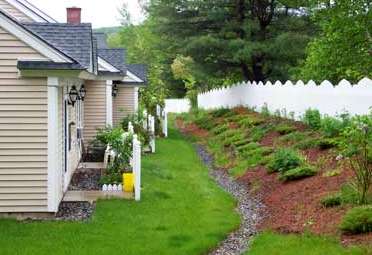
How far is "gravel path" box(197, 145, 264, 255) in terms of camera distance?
378 inches

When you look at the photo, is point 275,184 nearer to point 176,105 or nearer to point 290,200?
point 290,200

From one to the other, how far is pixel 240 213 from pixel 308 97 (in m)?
10.4

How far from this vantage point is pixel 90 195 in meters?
13.1

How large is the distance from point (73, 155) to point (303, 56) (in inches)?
728

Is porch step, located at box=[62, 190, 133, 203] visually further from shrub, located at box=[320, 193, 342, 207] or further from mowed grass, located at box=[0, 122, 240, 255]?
shrub, located at box=[320, 193, 342, 207]

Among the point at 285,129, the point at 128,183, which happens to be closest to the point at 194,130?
the point at 285,129

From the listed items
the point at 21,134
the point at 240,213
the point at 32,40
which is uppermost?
the point at 32,40

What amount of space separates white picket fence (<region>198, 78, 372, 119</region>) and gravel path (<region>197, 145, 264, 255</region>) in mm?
4090

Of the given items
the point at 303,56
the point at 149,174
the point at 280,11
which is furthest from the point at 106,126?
the point at 280,11

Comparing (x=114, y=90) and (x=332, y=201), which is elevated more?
(x=114, y=90)

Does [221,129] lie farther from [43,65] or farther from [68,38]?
[43,65]

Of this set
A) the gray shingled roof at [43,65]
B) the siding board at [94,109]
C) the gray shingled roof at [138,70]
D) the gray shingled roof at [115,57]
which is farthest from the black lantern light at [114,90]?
the gray shingled roof at [43,65]

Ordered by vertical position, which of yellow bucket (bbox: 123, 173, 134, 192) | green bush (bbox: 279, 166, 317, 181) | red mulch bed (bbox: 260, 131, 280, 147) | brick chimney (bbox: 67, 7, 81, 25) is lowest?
yellow bucket (bbox: 123, 173, 134, 192)

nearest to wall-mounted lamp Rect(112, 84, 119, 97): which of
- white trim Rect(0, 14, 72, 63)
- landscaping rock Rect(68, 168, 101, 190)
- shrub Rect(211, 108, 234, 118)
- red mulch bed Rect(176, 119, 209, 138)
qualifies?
red mulch bed Rect(176, 119, 209, 138)
